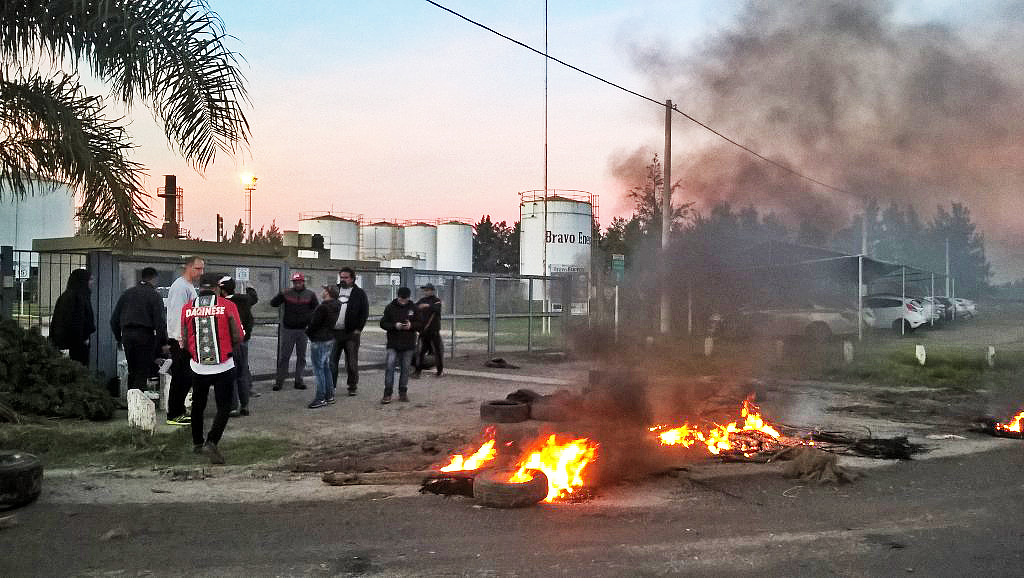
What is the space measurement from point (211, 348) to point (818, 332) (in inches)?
695

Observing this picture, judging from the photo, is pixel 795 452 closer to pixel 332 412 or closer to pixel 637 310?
pixel 332 412

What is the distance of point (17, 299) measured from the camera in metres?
9.41

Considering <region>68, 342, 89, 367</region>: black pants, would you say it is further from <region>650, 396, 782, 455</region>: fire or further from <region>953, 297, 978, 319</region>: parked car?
<region>953, 297, 978, 319</region>: parked car

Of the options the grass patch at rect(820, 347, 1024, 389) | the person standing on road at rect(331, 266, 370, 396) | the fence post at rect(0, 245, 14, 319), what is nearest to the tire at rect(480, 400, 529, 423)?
the person standing on road at rect(331, 266, 370, 396)

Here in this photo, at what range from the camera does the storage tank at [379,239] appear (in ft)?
186

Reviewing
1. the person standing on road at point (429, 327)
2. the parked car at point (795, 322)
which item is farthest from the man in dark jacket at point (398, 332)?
the parked car at point (795, 322)

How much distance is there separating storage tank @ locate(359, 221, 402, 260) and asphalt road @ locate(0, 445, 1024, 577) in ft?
171

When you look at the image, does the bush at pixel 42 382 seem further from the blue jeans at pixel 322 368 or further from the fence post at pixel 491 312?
the fence post at pixel 491 312

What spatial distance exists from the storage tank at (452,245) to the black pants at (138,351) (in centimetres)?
4736

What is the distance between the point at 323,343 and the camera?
32.5 feet

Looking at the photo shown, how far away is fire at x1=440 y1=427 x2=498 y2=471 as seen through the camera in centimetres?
622

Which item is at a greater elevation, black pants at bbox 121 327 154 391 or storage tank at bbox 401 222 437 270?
storage tank at bbox 401 222 437 270

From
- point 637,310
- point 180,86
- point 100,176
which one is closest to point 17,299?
point 100,176

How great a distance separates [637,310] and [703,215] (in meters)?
3.02
